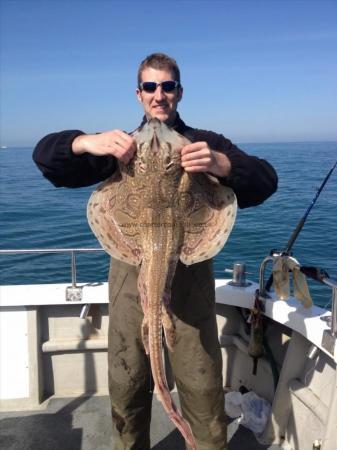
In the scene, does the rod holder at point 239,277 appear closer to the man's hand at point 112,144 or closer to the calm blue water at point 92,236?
the man's hand at point 112,144

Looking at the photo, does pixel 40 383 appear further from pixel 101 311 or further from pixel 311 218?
pixel 311 218

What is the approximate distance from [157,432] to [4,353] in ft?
6.53

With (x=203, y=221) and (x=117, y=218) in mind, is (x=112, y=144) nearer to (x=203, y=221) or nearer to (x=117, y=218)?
(x=117, y=218)

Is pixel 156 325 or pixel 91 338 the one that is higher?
pixel 156 325

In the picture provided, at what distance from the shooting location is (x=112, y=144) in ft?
8.13

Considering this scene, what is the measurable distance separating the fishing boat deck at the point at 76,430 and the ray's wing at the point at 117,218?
2.63 m

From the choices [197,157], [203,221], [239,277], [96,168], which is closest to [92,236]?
[239,277]

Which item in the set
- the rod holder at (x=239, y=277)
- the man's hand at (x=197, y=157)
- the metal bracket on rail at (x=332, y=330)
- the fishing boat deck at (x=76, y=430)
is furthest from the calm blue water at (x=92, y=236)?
the man's hand at (x=197, y=157)

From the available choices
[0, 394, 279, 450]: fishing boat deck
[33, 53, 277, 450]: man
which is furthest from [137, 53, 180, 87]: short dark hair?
[0, 394, 279, 450]: fishing boat deck

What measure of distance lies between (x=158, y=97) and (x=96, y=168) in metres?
0.70

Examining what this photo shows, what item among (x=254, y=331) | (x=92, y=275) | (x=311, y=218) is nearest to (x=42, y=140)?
(x=254, y=331)

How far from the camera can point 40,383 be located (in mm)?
4926

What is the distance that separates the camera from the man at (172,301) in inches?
111

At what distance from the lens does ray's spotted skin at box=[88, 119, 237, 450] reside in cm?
243
